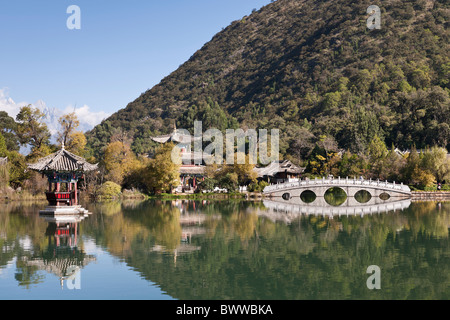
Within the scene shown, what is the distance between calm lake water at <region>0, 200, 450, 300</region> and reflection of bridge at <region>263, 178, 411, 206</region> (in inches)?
584

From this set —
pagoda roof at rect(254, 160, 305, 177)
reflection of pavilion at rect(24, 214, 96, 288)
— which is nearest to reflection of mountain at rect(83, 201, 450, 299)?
reflection of pavilion at rect(24, 214, 96, 288)

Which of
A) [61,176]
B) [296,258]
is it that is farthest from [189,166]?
[296,258]

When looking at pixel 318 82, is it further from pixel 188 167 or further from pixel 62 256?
pixel 62 256

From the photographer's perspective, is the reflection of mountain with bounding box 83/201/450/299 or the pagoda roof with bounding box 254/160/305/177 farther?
the pagoda roof with bounding box 254/160/305/177

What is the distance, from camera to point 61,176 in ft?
99.8

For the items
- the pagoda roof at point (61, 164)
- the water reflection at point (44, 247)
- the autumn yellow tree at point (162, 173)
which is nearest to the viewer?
the water reflection at point (44, 247)

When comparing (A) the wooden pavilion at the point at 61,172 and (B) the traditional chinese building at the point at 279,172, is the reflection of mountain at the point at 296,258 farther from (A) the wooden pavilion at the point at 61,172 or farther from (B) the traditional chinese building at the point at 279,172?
(B) the traditional chinese building at the point at 279,172

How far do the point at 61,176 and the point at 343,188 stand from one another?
24795 millimetres

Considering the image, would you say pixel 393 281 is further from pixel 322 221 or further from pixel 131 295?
pixel 322 221

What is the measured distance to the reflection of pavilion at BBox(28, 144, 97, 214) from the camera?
29.5 meters

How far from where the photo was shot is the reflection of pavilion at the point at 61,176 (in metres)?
29.5

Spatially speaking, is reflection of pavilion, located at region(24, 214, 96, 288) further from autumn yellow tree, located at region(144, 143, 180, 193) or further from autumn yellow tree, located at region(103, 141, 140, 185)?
autumn yellow tree, located at region(103, 141, 140, 185)

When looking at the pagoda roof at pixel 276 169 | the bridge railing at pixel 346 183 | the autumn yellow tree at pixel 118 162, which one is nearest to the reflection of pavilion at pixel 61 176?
the autumn yellow tree at pixel 118 162

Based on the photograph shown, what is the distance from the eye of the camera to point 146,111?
388 ft
